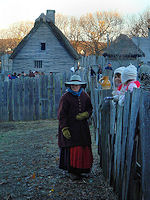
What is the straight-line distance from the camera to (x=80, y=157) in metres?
4.85

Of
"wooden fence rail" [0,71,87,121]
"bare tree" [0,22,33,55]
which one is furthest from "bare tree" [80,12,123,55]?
"wooden fence rail" [0,71,87,121]

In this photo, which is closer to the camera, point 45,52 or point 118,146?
point 118,146

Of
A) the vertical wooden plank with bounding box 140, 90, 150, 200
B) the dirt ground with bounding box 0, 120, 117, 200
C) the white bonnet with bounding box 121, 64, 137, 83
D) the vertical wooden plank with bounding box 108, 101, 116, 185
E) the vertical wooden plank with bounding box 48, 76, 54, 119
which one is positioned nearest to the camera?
the vertical wooden plank with bounding box 140, 90, 150, 200

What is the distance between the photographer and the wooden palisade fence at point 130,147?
267 cm

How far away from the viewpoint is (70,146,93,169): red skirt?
4844 millimetres

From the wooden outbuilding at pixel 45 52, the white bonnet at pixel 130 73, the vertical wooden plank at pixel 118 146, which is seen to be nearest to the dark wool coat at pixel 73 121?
the vertical wooden plank at pixel 118 146

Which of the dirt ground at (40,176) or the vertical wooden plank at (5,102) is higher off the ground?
the vertical wooden plank at (5,102)

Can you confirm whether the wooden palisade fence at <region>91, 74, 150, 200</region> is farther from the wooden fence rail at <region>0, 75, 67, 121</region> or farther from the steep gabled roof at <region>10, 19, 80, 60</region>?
the steep gabled roof at <region>10, 19, 80, 60</region>

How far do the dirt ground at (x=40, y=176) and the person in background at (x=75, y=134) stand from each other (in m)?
0.23

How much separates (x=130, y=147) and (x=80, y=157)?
71.5 inches

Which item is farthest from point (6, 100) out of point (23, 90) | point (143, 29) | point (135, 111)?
point (143, 29)

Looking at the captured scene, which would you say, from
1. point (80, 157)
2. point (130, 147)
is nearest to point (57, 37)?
point (80, 157)

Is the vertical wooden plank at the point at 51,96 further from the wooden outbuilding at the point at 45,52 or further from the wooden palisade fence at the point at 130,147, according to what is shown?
the wooden outbuilding at the point at 45,52

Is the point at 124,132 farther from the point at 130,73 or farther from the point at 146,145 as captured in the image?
the point at 130,73
